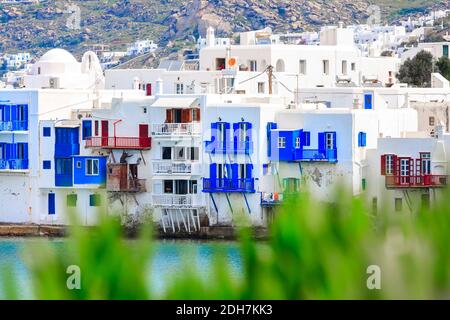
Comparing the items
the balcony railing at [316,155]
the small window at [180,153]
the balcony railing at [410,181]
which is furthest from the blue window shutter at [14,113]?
the balcony railing at [410,181]

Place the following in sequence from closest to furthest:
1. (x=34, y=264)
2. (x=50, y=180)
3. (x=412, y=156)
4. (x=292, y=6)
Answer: (x=34, y=264), (x=412, y=156), (x=50, y=180), (x=292, y=6)

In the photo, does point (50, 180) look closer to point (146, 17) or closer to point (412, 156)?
point (412, 156)

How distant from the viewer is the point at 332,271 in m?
5.50

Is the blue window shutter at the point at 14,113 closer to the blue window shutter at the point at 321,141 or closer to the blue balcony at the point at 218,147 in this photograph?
the blue balcony at the point at 218,147

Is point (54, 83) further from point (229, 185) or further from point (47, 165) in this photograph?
point (229, 185)

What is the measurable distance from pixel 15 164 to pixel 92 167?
2263mm

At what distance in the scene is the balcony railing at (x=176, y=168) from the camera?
141 feet

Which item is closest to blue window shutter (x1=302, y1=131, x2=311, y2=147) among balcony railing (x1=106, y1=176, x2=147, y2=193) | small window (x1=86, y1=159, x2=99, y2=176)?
balcony railing (x1=106, y1=176, x2=147, y2=193)

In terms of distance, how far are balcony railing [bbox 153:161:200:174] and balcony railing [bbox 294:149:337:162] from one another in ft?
8.60

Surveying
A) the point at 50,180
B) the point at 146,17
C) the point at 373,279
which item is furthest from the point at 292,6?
the point at 373,279

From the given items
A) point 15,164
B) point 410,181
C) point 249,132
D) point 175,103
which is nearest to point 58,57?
point 15,164

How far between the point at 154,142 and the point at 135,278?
38.1 m

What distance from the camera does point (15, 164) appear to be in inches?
1789

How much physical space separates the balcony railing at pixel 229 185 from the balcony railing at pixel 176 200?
0.45 metres
